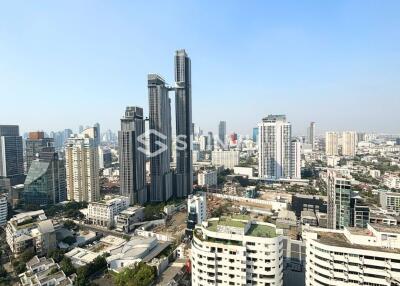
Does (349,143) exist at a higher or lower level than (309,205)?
higher

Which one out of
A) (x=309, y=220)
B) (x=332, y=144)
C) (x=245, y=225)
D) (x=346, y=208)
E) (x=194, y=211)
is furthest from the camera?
(x=332, y=144)

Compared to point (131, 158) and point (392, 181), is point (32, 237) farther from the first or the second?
point (392, 181)

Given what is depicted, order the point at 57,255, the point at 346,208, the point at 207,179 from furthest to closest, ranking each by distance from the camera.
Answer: the point at 207,179, the point at 346,208, the point at 57,255

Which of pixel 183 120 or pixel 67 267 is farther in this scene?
pixel 183 120

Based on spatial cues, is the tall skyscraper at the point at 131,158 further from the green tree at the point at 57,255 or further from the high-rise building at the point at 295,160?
the high-rise building at the point at 295,160

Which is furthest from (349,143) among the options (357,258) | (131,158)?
(357,258)

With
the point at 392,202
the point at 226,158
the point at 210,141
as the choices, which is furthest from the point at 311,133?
the point at 392,202

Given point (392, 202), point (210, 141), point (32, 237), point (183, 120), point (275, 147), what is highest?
point (183, 120)

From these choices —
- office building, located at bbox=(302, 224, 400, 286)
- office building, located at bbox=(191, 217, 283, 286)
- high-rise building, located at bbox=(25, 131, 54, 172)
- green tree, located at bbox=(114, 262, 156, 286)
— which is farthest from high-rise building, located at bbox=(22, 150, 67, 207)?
office building, located at bbox=(302, 224, 400, 286)
